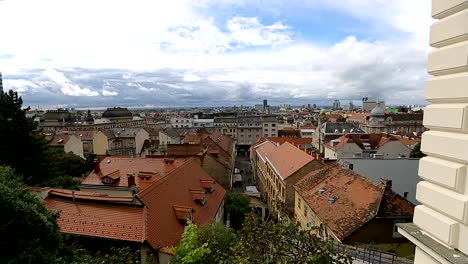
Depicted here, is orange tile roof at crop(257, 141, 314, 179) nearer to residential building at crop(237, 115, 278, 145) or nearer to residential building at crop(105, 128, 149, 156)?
residential building at crop(105, 128, 149, 156)

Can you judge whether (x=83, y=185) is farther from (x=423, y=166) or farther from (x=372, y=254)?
(x=423, y=166)

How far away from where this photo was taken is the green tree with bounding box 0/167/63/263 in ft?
31.9

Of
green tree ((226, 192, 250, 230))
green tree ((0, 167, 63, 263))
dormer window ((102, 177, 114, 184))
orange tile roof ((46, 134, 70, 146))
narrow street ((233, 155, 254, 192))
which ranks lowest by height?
narrow street ((233, 155, 254, 192))

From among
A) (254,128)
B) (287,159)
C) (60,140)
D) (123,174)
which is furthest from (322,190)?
(254,128)

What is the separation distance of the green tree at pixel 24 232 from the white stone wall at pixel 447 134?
33.5 ft

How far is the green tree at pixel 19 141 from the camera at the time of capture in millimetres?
26844

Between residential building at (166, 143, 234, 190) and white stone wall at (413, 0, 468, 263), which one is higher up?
white stone wall at (413, 0, 468, 263)

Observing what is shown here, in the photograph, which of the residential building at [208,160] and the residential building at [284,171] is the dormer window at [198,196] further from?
the residential building at [208,160]

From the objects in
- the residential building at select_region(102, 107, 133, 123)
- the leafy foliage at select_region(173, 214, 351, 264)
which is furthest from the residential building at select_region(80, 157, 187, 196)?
the residential building at select_region(102, 107, 133, 123)

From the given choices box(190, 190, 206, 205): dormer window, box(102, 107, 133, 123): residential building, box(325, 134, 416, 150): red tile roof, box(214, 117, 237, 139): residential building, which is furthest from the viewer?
box(102, 107, 133, 123): residential building

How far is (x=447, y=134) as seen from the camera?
2664mm

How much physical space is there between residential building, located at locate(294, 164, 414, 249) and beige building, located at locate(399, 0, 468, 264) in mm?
11881

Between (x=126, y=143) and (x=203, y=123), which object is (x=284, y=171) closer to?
(x=126, y=143)

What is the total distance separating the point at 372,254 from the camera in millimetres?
15148
